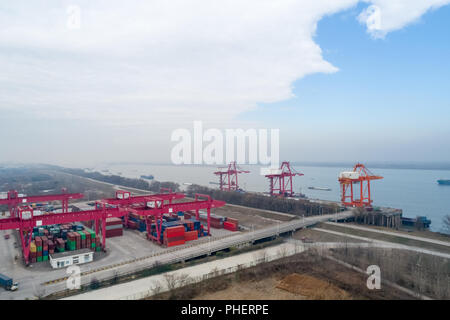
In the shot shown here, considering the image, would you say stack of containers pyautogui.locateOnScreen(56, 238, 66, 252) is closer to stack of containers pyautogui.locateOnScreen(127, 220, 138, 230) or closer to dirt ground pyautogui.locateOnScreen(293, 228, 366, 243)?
stack of containers pyautogui.locateOnScreen(127, 220, 138, 230)

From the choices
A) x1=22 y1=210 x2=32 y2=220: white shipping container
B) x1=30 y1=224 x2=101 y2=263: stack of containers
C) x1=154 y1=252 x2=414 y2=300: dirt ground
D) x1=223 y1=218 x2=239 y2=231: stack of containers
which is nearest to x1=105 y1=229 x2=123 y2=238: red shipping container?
x1=30 y1=224 x2=101 y2=263: stack of containers

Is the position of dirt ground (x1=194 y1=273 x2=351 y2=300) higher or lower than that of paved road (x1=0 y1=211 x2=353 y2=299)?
higher

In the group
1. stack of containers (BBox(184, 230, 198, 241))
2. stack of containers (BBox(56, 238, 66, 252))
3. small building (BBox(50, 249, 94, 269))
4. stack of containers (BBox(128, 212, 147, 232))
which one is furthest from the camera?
stack of containers (BBox(128, 212, 147, 232))

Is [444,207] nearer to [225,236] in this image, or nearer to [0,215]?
[225,236]

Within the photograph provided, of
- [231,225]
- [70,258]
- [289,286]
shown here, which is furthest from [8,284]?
[231,225]

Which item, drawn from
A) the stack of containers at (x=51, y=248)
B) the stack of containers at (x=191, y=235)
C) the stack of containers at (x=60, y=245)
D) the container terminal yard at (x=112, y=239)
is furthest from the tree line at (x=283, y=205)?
the stack of containers at (x=51, y=248)

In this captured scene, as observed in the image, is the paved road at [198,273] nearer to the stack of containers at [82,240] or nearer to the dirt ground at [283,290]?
the dirt ground at [283,290]
